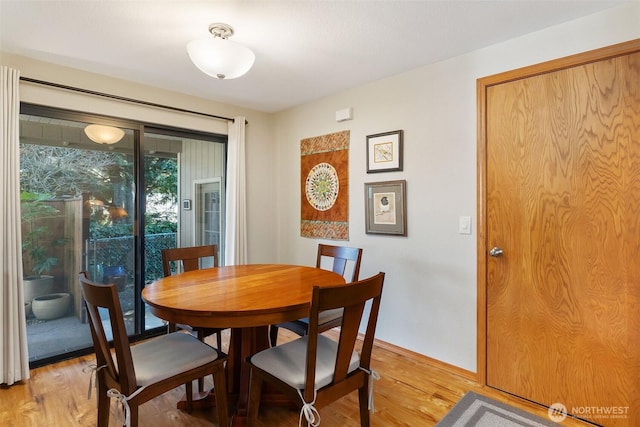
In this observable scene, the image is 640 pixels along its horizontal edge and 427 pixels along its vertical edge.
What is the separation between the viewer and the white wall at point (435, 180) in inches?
86.4

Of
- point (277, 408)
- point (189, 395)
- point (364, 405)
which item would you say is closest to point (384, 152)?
point (364, 405)

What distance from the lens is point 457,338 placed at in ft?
7.91

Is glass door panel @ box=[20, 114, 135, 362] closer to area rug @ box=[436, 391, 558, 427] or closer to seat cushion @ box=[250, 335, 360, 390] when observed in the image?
seat cushion @ box=[250, 335, 360, 390]

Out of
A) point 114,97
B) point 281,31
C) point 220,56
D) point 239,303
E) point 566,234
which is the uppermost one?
point 281,31

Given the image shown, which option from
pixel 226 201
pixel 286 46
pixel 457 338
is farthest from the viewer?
pixel 226 201

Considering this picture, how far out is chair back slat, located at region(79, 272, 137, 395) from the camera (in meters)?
1.32

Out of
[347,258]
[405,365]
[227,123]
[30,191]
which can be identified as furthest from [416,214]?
[30,191]

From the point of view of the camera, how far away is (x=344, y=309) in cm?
139

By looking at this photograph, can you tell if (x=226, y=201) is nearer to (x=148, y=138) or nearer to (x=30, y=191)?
(x=148, y=138)

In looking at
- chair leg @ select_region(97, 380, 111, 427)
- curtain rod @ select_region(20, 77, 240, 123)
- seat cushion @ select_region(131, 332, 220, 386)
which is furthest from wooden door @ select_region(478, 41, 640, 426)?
curtain rod @ select_region(20, 77, 240, 123)

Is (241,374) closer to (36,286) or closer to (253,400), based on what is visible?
(253,400)

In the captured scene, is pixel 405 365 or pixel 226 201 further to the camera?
pixel 226 201

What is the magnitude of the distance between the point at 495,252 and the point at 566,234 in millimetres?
402

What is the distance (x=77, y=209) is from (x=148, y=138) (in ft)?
2.77
